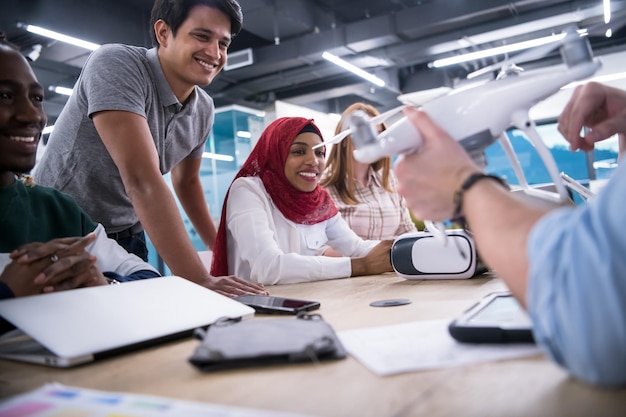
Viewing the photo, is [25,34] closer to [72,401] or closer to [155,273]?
[155,273]

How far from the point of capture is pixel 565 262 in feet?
1.58

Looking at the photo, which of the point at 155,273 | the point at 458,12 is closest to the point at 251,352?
the point at 155,273

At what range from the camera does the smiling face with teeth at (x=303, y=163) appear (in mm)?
2209

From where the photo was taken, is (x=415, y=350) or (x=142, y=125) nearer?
(x=415, y=350)

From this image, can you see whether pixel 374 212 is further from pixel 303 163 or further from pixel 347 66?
pixel 347 66

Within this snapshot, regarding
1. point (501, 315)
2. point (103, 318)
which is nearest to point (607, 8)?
point (501, 315)

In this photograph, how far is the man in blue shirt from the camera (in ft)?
1.51

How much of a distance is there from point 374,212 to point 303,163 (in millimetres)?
648

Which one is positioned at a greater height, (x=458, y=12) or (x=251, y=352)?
(x=458, y=12)

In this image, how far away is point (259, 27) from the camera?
6457mm

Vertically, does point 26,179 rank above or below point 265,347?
above

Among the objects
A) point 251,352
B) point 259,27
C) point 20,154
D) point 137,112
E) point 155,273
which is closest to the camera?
point 251,352

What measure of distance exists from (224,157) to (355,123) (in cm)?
852

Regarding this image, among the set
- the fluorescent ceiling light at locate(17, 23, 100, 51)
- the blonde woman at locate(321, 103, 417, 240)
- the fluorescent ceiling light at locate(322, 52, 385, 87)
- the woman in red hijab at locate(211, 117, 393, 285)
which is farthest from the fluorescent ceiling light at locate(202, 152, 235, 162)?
the woman in red hijab at locate(211, 117, 393, 285)
